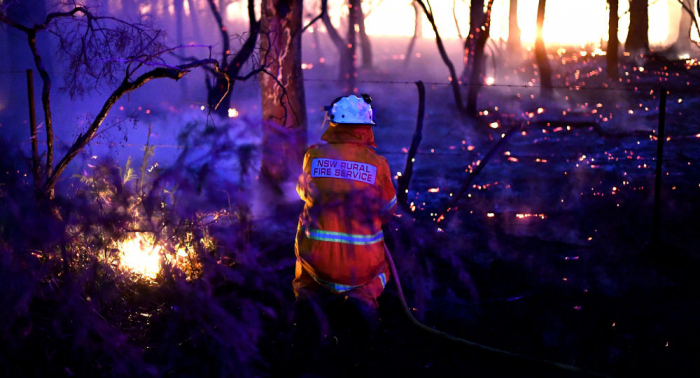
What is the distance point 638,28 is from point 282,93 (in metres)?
20.7

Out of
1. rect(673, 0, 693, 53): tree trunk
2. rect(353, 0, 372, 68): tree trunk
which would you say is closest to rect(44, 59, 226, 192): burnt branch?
rect(353, 0, 372, 68): tree trunk

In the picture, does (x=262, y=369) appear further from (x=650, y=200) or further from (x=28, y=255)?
(x=650, y=200)

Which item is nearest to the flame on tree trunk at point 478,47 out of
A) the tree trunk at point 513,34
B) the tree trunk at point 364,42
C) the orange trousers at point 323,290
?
the orange trousers at point 323,290

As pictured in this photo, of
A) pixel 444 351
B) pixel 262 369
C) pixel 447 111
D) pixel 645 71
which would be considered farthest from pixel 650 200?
pixel 645 71

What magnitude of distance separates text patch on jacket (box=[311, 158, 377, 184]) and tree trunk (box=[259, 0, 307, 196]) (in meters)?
3.72

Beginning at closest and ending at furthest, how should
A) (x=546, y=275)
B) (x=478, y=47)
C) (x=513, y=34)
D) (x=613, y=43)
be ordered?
(x=546, y=275) < (x=478, y=47) < (x=613, y=43) < (x=513, y=34)

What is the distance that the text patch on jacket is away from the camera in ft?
11.2

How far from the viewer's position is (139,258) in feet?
14.6

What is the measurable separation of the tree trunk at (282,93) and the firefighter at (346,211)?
363 cm

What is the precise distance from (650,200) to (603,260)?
10.4ft

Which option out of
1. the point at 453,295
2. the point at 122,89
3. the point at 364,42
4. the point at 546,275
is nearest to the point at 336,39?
the point at 364,42

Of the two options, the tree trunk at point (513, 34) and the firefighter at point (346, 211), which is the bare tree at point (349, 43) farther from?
the firefighter at point (346, 211)

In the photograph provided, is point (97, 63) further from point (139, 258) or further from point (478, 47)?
point (478, 47)

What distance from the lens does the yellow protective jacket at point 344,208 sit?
11.2 feet
